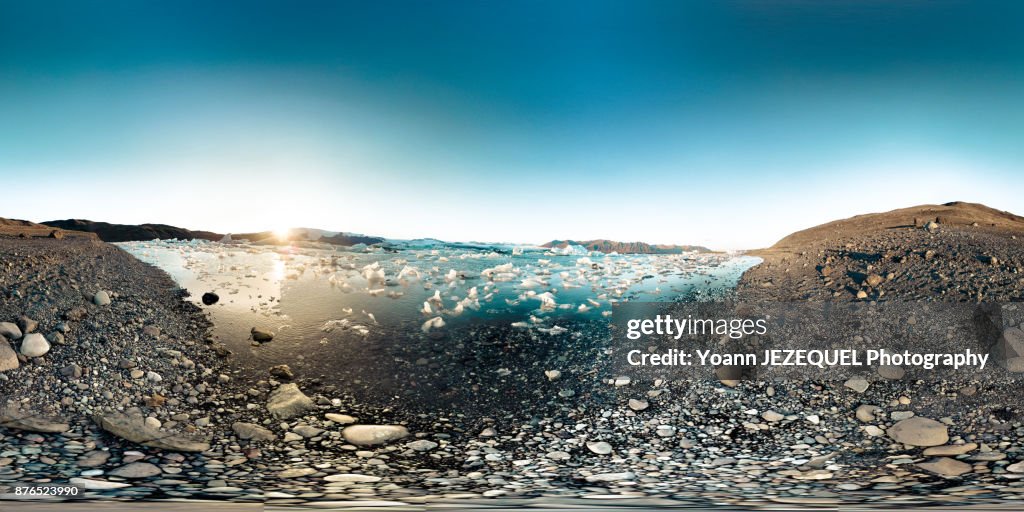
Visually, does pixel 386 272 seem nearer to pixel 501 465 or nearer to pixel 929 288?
pixel 501 465

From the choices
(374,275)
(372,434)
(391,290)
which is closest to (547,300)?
(391,290)

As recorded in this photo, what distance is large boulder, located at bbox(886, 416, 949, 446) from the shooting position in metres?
3.22

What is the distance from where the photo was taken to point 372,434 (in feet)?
11.1

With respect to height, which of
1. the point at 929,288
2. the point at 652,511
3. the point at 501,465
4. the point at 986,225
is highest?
the point at 986,225

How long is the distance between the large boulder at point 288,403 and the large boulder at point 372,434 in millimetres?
531

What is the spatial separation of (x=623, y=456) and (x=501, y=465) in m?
0.89

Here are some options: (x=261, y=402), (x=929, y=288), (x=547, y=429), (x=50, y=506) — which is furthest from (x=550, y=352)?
(x=929, y=288)

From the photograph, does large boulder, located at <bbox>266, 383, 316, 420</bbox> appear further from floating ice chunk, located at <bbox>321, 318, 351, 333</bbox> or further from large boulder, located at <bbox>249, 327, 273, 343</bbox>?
floating ice chunk, located at <bbox>321, 318, 351, 333</bbox>

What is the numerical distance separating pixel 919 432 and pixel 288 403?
4.97 meters

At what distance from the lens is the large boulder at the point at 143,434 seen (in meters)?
2.95

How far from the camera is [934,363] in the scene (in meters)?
4.16

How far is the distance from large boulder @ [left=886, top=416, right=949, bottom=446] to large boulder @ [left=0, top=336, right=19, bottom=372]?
684cm

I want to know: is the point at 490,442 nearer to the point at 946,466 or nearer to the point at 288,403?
the point at 288,403

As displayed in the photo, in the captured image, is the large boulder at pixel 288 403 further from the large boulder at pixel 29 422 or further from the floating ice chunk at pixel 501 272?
the floating ice chunk at pixel 501 272
